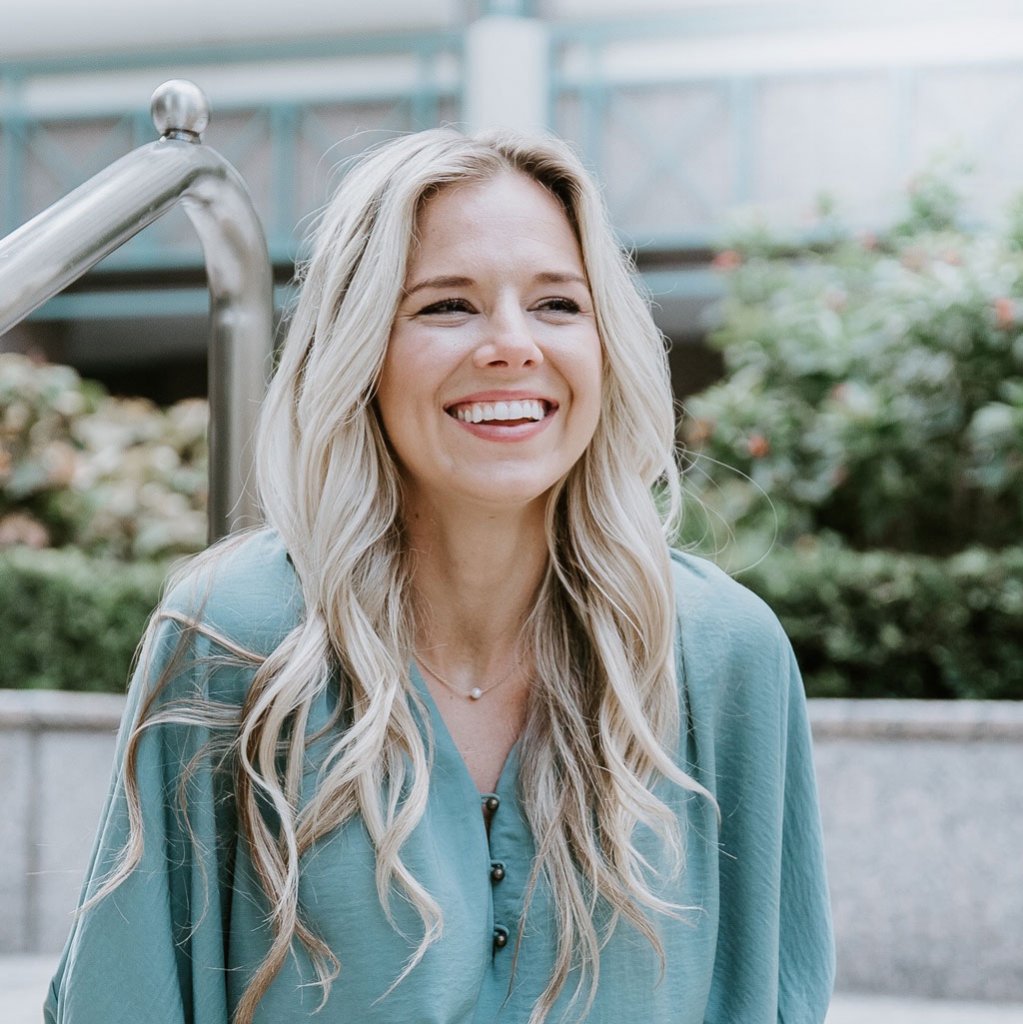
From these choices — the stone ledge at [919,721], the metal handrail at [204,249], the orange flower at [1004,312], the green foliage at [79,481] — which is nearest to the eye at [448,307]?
the metal handrail at [204,249]

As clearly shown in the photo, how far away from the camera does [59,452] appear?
5.54 meters

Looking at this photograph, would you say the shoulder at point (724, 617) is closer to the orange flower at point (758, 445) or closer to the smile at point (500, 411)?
the smile at point (500, 411)

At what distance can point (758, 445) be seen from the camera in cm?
500

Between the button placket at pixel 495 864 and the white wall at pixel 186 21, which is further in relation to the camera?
the white wall at pixel 186 21

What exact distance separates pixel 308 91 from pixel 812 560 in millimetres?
5067

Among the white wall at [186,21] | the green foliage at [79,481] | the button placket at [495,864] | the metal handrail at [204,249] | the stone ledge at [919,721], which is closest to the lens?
the metal handrail at [204,249]

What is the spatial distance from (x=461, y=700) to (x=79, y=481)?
407 cm

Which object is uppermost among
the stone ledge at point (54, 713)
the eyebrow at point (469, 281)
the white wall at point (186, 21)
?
the white wall at point (186, 21)

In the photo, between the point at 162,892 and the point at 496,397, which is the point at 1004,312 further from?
the point at 162,892

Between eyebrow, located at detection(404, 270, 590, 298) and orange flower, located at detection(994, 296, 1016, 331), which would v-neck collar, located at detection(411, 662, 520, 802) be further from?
orange flower, located at detection(994, 296, 1016, 331)

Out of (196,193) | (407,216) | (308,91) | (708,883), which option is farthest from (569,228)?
(308,91)

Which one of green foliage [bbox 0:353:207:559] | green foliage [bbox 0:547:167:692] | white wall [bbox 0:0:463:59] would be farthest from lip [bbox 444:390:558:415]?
white wall [bbox 0:0:463:59]

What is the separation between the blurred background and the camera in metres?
3.88

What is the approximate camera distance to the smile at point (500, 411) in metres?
1.76
